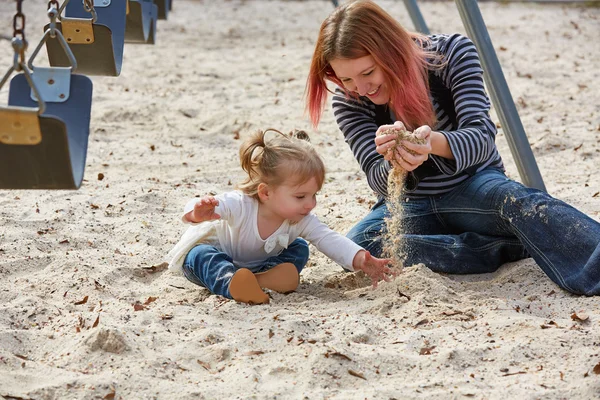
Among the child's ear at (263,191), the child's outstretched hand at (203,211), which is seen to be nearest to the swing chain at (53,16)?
the child's outstretched hand at (203,211)

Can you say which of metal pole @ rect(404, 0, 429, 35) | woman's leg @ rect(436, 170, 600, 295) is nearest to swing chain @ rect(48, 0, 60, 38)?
woman's leg @ rect(436, 170, 600, 295)

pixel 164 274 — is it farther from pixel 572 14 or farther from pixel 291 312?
pixel 572 14

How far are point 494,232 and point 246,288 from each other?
Answer: 854 mm

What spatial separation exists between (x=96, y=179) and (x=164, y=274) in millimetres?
1130

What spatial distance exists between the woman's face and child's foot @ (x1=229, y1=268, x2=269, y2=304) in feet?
2.16

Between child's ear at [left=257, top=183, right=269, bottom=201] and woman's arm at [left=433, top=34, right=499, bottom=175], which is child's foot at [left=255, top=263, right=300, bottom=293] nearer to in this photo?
child's ear at [left=257, top=183, right=269, bottom=201]

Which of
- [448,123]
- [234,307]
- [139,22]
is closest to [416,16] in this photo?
[139,22]

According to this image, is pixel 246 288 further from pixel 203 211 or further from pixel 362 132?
pixel 362 132

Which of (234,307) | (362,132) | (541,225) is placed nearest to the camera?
(234,307)

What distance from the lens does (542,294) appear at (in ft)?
8.14

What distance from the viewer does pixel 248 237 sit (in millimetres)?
2660

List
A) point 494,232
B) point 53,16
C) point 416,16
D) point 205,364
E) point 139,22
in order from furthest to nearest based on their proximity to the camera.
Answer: point 416,16 < point 139,22 < point 494,232 < point 53,16 < point 205,364

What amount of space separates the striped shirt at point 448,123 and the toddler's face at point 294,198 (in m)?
0.27

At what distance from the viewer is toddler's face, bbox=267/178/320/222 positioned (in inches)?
101
